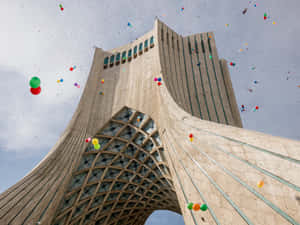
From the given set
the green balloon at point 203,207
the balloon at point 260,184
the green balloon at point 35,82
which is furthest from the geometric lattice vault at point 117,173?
the balloon at point 260,184

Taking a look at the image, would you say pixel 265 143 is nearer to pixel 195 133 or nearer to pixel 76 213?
pixel 195 133

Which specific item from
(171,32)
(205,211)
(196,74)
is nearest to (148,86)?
(196,74)

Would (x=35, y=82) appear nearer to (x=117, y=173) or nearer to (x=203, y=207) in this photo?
(x=203, y=207)

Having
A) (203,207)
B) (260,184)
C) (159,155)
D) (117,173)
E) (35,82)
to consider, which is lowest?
(117,173)

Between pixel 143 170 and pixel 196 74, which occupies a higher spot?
pixel 196 74

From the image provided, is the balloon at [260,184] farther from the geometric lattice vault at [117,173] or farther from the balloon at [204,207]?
the geometric lattice vault at [117,173]

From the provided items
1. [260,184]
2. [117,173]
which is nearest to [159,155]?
[117,173]

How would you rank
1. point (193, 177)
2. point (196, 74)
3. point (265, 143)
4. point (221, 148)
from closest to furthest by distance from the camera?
point (265, 143), point (221, 148), point (193, 177), point (196, 74)
